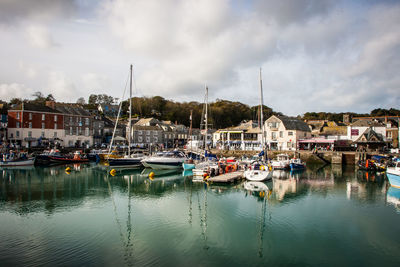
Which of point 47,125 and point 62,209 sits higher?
point 47,125

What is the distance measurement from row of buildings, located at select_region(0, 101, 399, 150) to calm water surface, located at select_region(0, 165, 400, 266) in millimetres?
28966

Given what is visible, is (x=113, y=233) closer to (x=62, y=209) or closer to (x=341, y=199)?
(x=62, y=209)

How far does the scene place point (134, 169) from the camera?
139 feet

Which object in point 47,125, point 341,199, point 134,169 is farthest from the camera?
point 47,125

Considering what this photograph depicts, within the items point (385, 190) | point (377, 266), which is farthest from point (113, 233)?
point (385, 190)

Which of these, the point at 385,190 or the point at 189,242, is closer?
the point at 189,242

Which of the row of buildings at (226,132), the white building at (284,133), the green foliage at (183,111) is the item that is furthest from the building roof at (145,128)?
the white building at (284,133)

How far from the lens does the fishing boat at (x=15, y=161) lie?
4306 centimetres

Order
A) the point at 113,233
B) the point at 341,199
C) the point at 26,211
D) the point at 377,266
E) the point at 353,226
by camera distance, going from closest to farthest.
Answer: the point at 377,266 < the point at 113,233 < the point at 353,226 < the point at 26,211 < the point at 341,199

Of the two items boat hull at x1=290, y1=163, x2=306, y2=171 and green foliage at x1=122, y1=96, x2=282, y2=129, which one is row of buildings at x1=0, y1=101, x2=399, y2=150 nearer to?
boat hull at x1=290, y1=163, x2=306, y2=171

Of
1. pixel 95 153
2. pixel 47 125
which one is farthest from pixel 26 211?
pixel 47 125

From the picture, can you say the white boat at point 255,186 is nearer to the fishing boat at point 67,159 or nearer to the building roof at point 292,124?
the fishing boat at point 67,159

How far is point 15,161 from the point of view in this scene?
1709 inches

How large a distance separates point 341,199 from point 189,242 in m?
16.2
